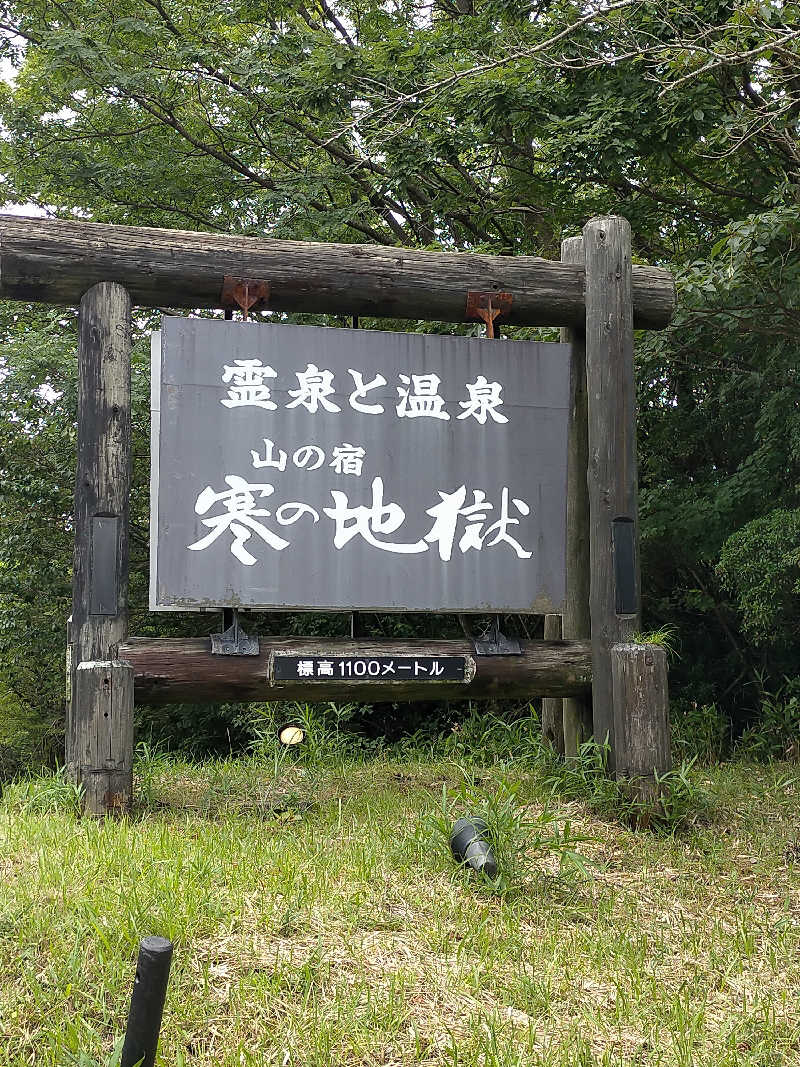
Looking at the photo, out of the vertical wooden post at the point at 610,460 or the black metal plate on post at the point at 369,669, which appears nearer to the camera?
the black metal plate on post at the point at 369,669

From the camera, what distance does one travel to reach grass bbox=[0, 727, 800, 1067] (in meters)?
3.14

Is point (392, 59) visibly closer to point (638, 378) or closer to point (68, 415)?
point (638, 378)

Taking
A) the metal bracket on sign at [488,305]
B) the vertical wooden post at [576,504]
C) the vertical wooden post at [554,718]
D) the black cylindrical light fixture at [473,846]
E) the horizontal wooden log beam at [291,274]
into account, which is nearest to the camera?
the black cylindrical light fixture at [473,846]

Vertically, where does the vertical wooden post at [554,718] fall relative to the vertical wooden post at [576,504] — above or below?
below

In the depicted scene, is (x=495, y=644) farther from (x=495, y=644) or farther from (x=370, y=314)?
(x=370, y=314)

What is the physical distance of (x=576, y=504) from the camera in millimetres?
6676

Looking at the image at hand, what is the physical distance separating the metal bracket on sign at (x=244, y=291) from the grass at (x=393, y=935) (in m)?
2.77

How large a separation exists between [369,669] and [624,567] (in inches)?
64.6

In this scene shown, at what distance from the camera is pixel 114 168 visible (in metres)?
10.1

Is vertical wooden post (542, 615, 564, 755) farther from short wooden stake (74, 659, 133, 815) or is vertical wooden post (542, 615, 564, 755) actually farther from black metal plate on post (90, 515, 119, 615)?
black metal plate on post (90, 515, 119, 615)

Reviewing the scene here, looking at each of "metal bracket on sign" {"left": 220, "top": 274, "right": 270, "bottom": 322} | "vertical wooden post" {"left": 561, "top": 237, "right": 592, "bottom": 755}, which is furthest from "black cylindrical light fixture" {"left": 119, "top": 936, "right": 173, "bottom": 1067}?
"vertical wooden post" {"left": 561, "top": 237, "right": 592, "bottom": 755}

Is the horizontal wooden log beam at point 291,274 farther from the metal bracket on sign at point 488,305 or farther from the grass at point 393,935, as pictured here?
the grass at point 393,935

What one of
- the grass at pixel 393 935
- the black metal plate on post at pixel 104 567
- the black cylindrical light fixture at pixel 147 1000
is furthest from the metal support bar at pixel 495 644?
the black cylindrical light fixture at pixel 147 1000

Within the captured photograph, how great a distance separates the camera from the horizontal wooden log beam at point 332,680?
5.46 meters
